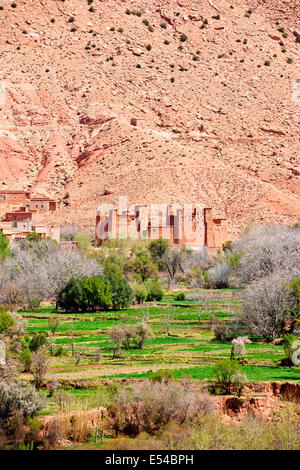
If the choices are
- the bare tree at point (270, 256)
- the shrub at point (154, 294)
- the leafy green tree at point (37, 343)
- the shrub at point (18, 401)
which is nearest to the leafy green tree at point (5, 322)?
the leafy green tree at point (37, 343)

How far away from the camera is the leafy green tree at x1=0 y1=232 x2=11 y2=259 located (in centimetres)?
4784

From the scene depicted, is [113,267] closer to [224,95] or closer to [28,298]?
[28,298]

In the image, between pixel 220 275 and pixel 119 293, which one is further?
pixel 220 275

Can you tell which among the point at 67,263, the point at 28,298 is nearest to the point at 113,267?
the point at 67,263

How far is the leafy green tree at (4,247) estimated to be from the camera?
47.8m

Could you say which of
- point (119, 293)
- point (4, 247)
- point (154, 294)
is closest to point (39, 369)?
point (119, 293)

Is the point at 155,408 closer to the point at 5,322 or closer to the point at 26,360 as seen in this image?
the point at 26,360

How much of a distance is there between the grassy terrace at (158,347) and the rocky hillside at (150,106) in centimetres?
2474

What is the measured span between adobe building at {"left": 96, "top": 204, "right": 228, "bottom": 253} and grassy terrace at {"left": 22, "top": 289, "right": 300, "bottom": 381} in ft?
57.1

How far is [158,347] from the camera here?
93.1 feet

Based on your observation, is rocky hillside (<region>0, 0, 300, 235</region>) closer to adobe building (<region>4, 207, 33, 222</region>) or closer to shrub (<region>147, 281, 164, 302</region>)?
adobe building (<region>4, 207, 33, 222</region>)

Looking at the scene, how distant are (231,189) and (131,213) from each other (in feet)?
33.8

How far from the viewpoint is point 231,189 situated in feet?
215

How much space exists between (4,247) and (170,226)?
13681 millimetres
